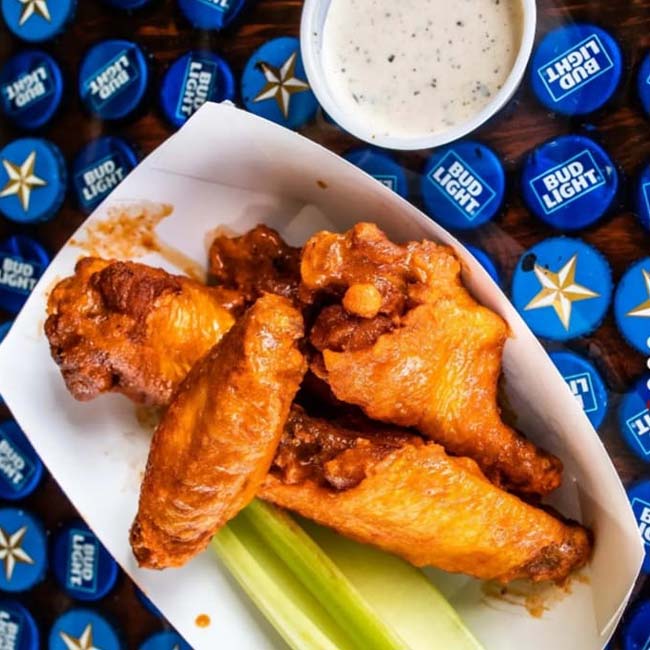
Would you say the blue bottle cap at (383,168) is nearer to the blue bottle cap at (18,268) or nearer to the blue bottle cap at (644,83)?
the blue bottle cap at (644,83)

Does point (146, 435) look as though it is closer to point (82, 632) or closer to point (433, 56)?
point (82, 632)

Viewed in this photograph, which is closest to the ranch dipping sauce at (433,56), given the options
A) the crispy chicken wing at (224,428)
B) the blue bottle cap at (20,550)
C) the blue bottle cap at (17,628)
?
the crispy chicken wing at (224,428)

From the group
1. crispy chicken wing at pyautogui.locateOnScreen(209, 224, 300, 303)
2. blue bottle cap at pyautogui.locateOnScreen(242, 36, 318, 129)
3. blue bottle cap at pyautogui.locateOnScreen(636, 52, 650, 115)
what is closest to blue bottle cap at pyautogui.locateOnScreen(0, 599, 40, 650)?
crispy chicken wing at pyautogui.locateOnScreen(209, 224, 300, 303)

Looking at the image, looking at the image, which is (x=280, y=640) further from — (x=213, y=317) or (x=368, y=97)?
(x=368, y=97)

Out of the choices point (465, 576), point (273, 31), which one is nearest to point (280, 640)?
point (465, 576)

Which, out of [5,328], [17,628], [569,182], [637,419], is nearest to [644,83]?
[569,182]

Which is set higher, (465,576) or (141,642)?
(465,576)

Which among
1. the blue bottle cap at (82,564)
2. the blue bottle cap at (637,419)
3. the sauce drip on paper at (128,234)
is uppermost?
the sauce drip on paper at (128,234)
